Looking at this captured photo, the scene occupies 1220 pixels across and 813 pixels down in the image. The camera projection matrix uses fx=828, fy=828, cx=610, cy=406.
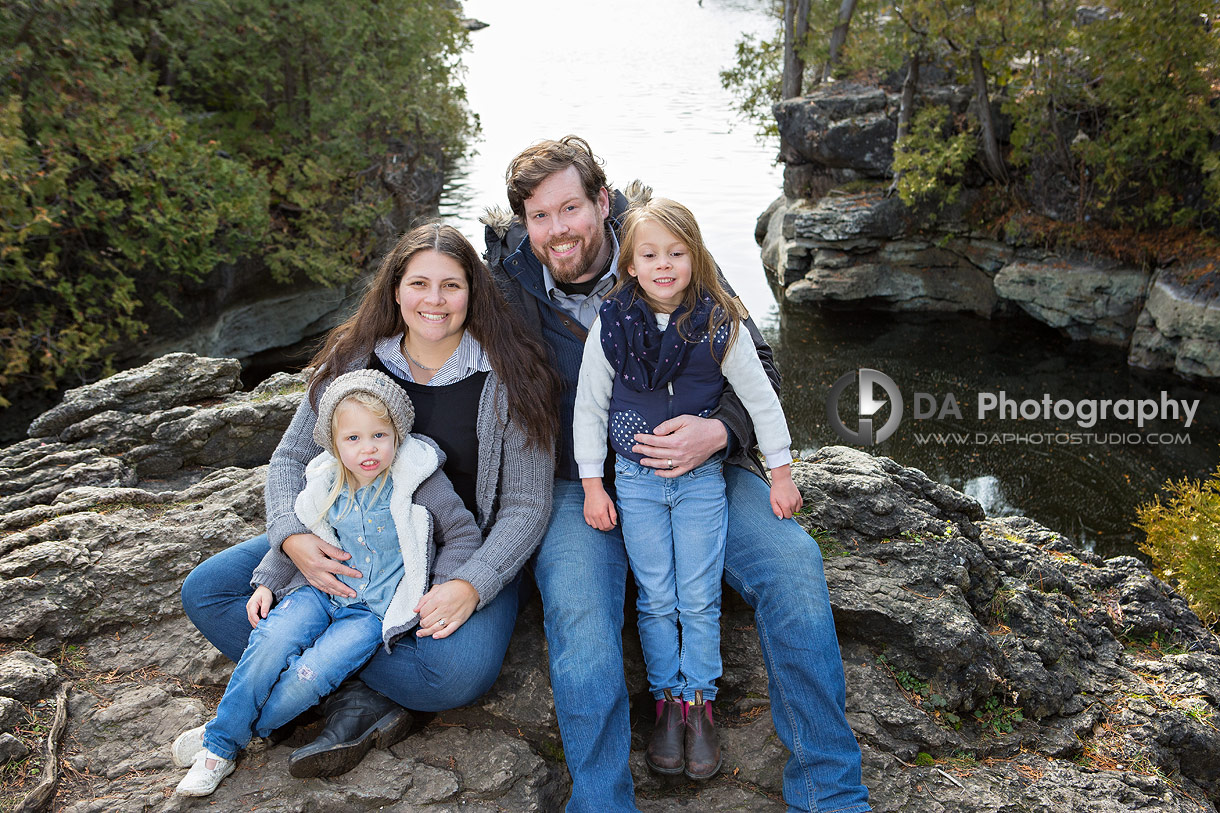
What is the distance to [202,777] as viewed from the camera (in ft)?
9.25

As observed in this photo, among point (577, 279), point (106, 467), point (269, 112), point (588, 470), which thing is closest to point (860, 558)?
point (588, 470)

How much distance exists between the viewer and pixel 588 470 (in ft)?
11.0

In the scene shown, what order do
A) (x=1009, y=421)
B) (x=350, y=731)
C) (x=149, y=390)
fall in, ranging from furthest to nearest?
1. (x=1009, y=421)
2. (x=149, y=390)
3. (x=350, y=731)

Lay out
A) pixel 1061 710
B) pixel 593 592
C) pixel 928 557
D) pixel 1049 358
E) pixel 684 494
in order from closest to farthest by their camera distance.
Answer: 1. pixel 593 592
2. pixel 684 494
3. pixel 1061 710
4. pixel 928 557
5. pixel 1049 358

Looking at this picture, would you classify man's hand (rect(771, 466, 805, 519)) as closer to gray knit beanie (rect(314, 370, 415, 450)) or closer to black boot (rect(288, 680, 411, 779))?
gray knit beanie (rect(314, 370, 415, 450))

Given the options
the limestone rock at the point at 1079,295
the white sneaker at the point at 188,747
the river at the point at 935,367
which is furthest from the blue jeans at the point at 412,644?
the limestone rock at the point at 1079,295

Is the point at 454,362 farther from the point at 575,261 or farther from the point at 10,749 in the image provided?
the point at 10,749

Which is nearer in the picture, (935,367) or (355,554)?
(355,554)

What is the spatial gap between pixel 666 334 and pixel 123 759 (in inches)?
103

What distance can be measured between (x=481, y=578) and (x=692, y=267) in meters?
1.45

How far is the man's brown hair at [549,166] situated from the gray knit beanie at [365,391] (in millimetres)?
1110

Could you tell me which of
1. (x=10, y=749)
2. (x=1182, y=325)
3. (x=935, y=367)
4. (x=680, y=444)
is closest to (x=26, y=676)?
(x=10, y=749)

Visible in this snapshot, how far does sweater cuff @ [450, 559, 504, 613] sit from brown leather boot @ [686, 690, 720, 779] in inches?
33.1

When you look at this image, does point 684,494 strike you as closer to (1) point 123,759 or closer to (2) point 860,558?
(2) point 860,558
